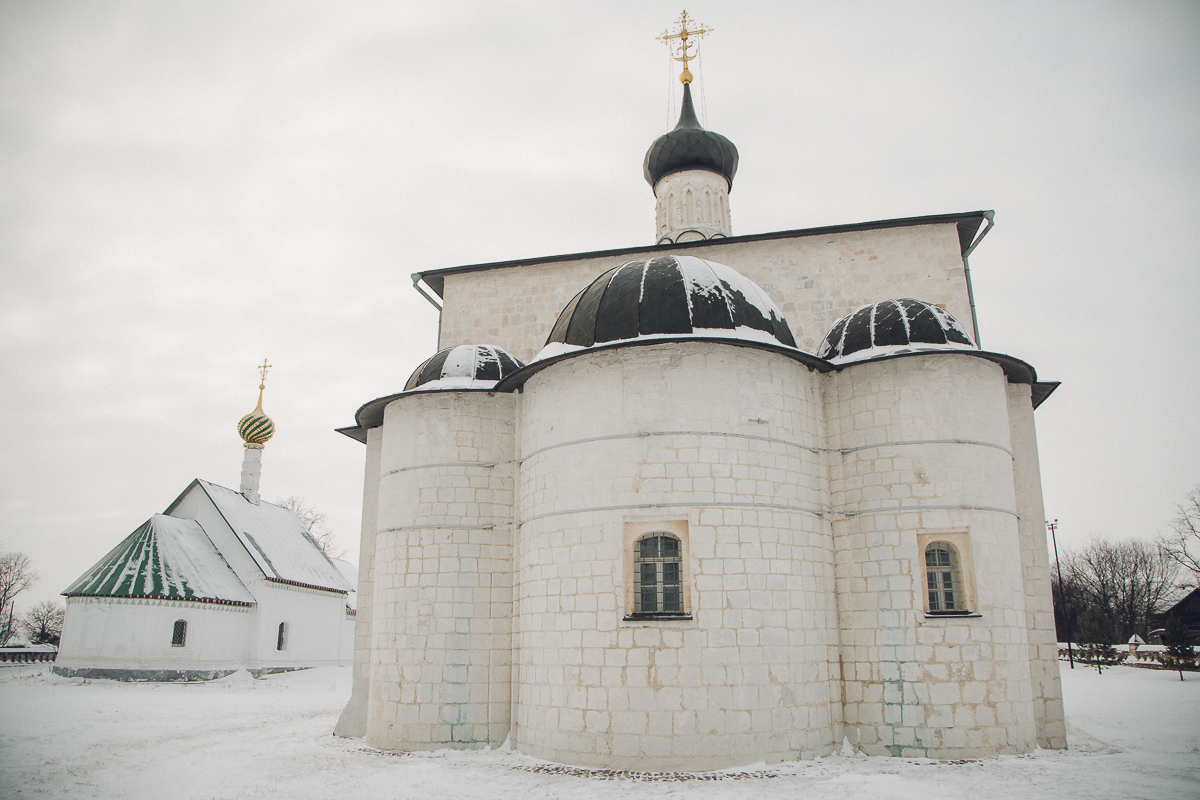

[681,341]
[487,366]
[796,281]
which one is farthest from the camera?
[796,281]

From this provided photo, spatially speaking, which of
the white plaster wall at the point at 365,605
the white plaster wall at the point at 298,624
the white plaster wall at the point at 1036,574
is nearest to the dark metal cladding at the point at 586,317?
the white plaster wall at the point at 365,605

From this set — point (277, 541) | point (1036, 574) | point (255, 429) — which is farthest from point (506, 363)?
point (255, 429)

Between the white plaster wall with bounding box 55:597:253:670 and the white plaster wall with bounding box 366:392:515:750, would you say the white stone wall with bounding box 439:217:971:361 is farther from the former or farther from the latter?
the white plaster wall with bounding box 55:597:253:670

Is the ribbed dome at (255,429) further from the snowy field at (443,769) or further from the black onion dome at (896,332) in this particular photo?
the black onion dome at (896,332)

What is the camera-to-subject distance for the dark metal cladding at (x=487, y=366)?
11766 millimetres

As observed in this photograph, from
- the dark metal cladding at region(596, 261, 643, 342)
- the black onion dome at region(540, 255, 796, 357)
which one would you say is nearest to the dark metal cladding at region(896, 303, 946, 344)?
the black onion dome at region(540, 255, 796, 357)

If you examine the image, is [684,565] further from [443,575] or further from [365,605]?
[365,605]

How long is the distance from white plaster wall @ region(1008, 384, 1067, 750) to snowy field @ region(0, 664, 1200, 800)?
48 centimetres

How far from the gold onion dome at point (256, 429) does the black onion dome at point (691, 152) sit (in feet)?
64.3

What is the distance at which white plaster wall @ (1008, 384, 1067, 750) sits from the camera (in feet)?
32.0

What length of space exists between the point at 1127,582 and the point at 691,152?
2131 inches

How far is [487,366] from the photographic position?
1190 centimetres

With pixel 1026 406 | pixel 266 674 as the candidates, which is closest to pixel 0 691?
pixel 266 674

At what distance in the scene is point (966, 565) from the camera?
369 inches
